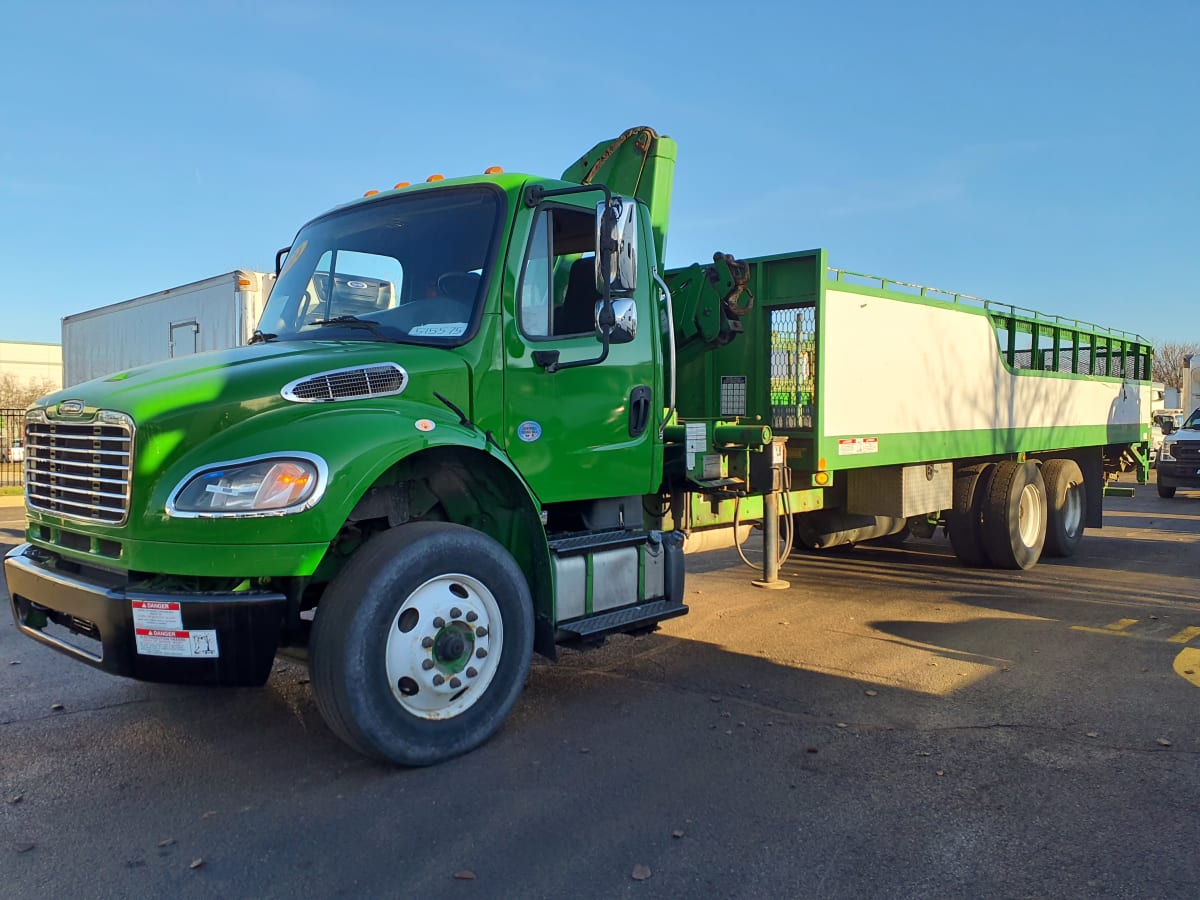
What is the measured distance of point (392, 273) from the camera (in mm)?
4988

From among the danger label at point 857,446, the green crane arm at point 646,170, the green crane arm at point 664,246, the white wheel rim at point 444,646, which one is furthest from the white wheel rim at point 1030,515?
the white wheel rim at point 444,646

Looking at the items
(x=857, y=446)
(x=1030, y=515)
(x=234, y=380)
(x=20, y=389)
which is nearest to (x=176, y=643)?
(x=234, y=380)

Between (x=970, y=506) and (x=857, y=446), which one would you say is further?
(x=970, y=506)

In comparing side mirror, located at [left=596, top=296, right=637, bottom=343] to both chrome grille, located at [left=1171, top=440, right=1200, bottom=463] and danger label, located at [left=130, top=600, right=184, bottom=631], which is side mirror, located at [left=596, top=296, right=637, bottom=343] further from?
chrome grille, located at [left=1171, top=440, right=1200, bottom=463]

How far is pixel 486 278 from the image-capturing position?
183 inches

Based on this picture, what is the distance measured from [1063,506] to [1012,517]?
1.61m

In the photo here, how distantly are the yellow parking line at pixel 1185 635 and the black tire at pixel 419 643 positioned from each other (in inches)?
193

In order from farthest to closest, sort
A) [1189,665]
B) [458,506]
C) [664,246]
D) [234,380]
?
[664,246] < [1189,665] < [458,506] < [234,380]

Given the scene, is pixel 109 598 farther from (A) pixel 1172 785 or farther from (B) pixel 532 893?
(A) pixel 1172 785

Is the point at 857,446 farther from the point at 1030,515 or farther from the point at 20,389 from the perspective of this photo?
the point at 20,389

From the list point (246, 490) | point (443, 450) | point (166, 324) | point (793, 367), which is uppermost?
point (166, 324)

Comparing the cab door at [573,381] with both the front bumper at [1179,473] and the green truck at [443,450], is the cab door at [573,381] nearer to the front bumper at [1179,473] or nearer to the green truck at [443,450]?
the green truck at [443,450]

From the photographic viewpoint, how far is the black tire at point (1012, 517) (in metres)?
9.40

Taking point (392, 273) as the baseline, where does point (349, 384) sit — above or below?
below
